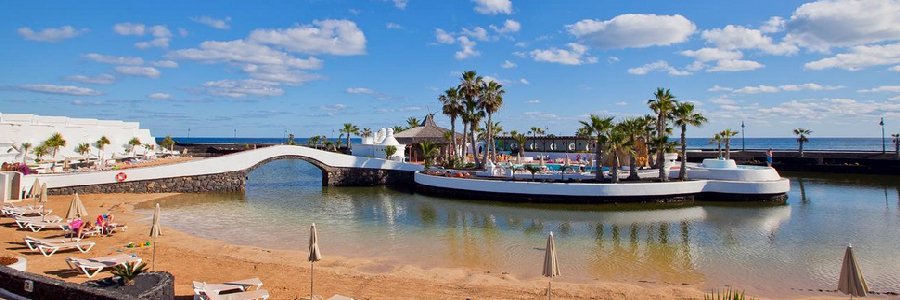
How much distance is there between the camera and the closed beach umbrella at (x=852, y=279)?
31.2 ft

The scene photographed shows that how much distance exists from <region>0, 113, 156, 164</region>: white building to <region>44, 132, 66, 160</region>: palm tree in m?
0.81

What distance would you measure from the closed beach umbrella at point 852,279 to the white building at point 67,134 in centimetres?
5083

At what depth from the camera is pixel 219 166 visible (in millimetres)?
37938

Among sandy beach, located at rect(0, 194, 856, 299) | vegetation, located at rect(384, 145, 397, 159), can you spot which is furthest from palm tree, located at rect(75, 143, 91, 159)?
sandy beach, located at rect(0, 194, 856, 299)

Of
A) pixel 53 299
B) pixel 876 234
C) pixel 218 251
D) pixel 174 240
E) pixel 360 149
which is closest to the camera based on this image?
pixel 53 299

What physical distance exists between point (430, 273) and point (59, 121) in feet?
177

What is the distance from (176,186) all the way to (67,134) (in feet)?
65.9

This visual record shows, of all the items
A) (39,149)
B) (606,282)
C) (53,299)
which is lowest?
(606,282)

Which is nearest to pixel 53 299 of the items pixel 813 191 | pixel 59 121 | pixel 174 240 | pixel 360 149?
pixel 174 240

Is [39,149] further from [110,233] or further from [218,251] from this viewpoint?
[218,251]

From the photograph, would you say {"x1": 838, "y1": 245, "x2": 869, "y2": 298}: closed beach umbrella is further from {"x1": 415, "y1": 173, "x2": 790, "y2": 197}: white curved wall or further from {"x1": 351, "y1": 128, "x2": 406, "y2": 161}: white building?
{"x1": 351, "y1": 128, "x2": 406, "y2": 161}: white building

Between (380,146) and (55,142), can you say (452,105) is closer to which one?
(380,146)

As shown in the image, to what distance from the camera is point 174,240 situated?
18.7 m

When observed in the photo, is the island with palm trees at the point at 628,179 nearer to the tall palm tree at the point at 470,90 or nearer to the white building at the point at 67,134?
the tall palm tree at the point at 470,90
